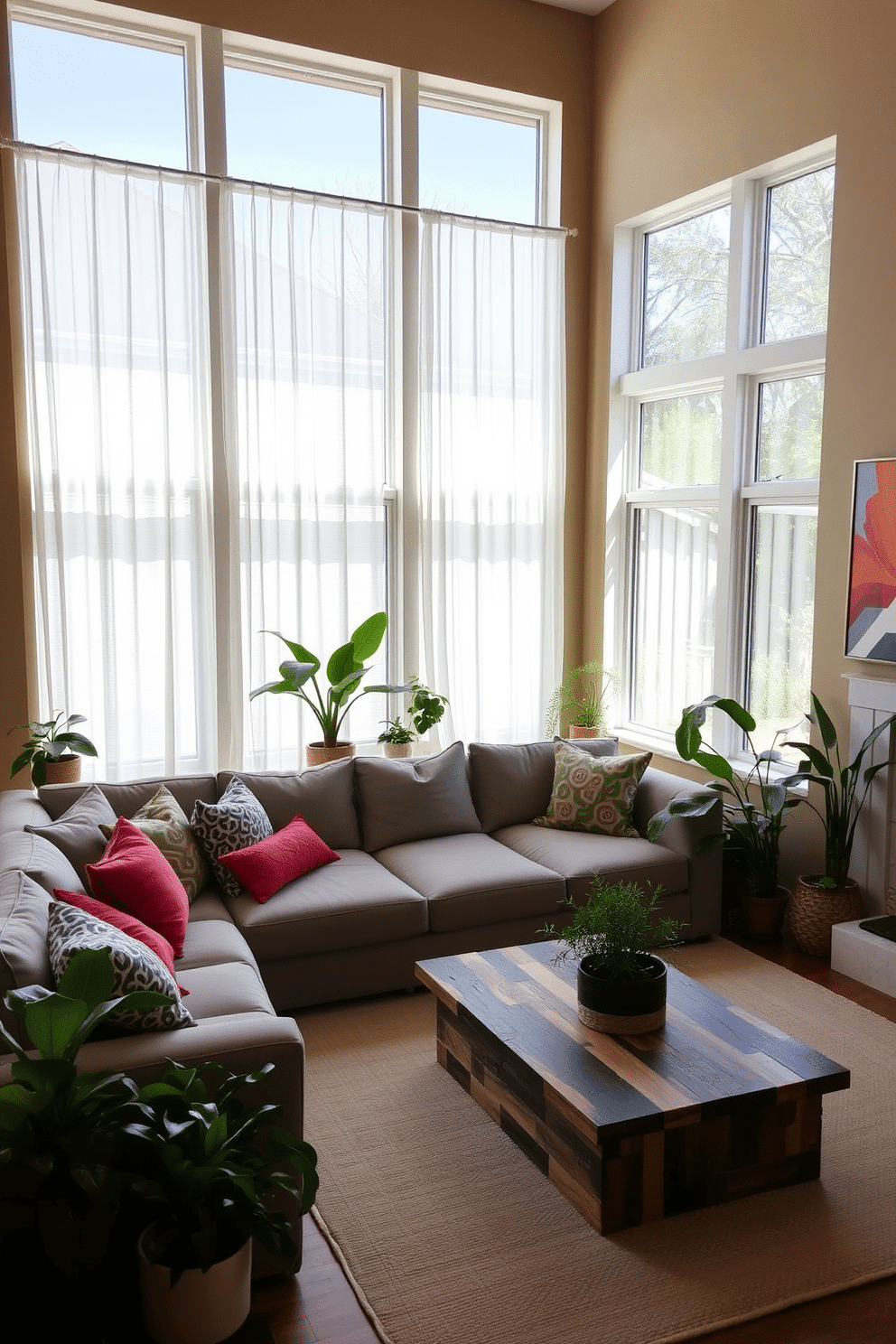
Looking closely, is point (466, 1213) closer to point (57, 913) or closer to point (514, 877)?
point (57, 913)

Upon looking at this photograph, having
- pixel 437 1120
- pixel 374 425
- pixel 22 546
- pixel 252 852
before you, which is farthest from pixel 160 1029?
pixel 374 425

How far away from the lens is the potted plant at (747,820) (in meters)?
4.54

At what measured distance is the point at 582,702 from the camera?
19.9 ft

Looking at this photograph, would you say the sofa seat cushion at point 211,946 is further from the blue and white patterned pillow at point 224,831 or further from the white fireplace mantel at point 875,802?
the white fireplace mantel at point 875,802

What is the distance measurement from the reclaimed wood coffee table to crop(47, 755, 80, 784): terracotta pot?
2168 millimetres

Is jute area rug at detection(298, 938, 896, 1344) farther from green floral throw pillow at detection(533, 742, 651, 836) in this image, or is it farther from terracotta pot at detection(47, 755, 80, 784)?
terracotta pot at detection(47, 755, 80, 784)

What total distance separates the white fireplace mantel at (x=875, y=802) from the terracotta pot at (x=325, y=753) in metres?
2.27

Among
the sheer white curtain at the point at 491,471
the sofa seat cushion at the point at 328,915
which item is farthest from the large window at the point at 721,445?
the sofa seat cushion at the point at 328,915

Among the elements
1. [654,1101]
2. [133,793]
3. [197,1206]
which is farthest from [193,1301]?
Result: [133,793]

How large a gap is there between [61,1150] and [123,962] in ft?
1.71

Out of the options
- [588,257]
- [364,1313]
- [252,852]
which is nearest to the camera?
[364,1313]

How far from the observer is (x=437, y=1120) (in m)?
3.24

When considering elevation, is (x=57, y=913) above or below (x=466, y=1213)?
above

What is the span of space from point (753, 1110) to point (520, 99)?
5.26 meters
